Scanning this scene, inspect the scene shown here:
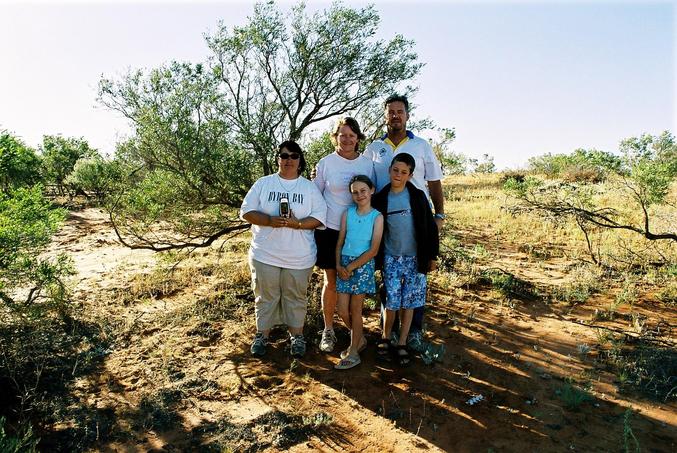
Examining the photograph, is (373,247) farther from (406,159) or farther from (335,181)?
(406,159)

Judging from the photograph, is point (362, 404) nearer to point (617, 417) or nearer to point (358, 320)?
point (358, 320)

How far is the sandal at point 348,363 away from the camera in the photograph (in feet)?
13.8

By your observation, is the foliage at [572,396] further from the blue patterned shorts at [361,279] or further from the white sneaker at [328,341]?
the white sneaker at [328,341]

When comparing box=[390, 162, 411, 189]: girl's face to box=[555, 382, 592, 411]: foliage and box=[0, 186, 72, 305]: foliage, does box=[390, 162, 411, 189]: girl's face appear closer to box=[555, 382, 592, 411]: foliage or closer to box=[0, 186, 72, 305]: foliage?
box=[555, 382, 592, 411]: foliage

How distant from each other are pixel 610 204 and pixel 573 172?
21.4 ft

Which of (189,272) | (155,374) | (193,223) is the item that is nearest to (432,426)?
(155,374)

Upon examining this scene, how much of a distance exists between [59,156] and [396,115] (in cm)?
2581

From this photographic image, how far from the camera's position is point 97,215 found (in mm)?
15820

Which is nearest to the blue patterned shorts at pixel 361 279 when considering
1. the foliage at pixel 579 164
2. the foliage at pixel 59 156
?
the foliage at pixel 579 164

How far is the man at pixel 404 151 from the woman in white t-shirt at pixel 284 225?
2.29 ft

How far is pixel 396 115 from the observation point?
409 cm

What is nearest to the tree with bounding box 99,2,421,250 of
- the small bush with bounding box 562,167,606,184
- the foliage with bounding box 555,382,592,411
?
the foliage with bounding box 555,382,592,411

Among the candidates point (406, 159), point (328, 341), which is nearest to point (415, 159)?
point (406, 159)

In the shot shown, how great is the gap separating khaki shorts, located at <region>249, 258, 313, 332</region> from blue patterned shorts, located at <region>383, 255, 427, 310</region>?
0.81 metres
